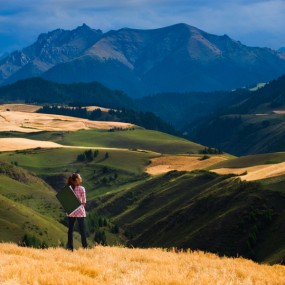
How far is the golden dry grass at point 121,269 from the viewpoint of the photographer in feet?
49.7

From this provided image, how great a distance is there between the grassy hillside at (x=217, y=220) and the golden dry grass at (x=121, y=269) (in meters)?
48.5

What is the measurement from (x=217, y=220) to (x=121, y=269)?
86.2m

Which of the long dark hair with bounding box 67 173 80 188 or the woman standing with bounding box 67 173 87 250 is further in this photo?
the long dark hair with bounding box 67 173 80 188

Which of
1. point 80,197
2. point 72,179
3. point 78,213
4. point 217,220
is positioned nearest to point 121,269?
point 78,213

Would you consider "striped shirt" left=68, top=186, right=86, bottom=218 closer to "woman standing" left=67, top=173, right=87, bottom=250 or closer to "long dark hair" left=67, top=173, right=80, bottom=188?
"woman standing" left=67, top=173, right=87, bottom=250

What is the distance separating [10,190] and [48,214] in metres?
22.2

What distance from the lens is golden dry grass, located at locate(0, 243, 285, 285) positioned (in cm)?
1514

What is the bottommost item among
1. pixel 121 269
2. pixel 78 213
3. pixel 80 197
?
pixel 121 269

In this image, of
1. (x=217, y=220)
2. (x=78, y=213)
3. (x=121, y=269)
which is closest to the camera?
(x=121, y=269)

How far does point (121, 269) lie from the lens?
1773 centimetres

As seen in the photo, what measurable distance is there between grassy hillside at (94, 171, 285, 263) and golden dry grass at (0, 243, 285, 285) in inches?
1910

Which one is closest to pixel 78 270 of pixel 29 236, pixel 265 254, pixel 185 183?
pixel 265 254

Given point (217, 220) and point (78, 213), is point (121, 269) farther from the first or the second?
point (217, 220)

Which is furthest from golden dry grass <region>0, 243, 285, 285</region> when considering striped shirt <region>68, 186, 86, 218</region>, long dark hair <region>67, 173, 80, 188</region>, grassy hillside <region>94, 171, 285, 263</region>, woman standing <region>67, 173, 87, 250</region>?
grassy hillside <region>94, 171, 285, 263</region>
